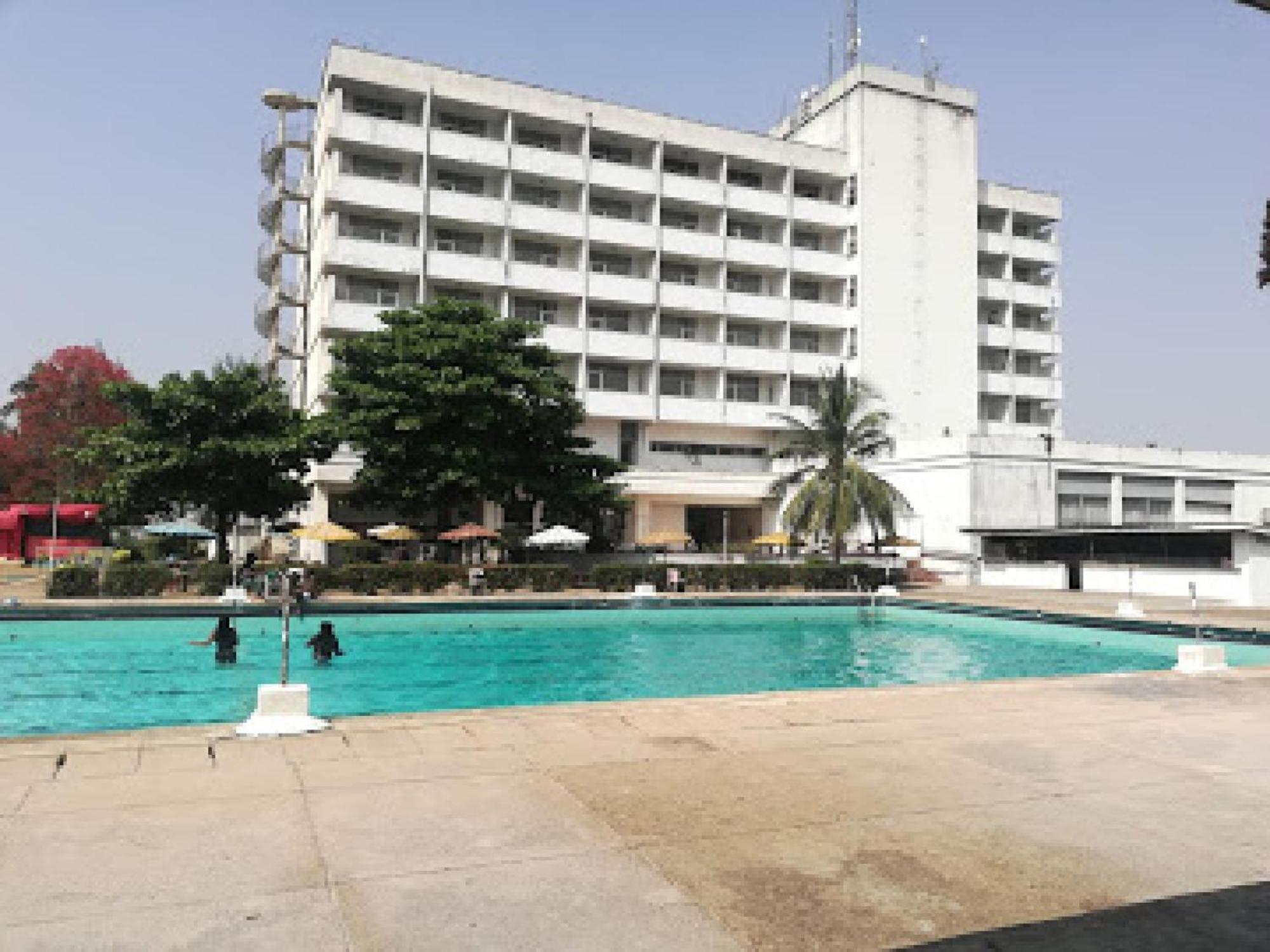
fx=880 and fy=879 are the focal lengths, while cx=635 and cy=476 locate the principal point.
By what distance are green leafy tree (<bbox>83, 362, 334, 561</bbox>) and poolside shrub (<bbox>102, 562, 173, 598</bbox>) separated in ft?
15.2

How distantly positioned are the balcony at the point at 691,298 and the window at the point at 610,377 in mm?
4304

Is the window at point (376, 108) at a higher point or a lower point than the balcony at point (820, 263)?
higher

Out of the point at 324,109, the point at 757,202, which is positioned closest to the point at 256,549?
the point at 324,109

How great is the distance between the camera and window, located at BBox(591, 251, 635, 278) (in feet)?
163

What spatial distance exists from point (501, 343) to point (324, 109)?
21.0 m

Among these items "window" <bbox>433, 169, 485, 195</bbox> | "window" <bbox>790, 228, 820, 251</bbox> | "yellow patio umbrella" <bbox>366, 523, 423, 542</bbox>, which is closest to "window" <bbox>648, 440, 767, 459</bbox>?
"window" <bbox>790, 228, 820, 251</bbox>

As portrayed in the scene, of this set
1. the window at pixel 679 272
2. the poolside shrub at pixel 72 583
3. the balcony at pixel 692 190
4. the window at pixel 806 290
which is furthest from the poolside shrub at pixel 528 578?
the window at pixel 806 290

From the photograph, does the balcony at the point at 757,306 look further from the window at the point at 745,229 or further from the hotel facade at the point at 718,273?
the window at the point at 745,229

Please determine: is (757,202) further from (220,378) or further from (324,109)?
(220,378)

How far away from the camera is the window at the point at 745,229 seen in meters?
53.3

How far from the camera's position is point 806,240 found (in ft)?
182

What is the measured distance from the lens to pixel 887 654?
21.8m

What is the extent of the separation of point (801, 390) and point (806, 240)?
10028mm

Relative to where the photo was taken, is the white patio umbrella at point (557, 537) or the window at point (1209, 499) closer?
the white patio umbrella at point (557, 537)
